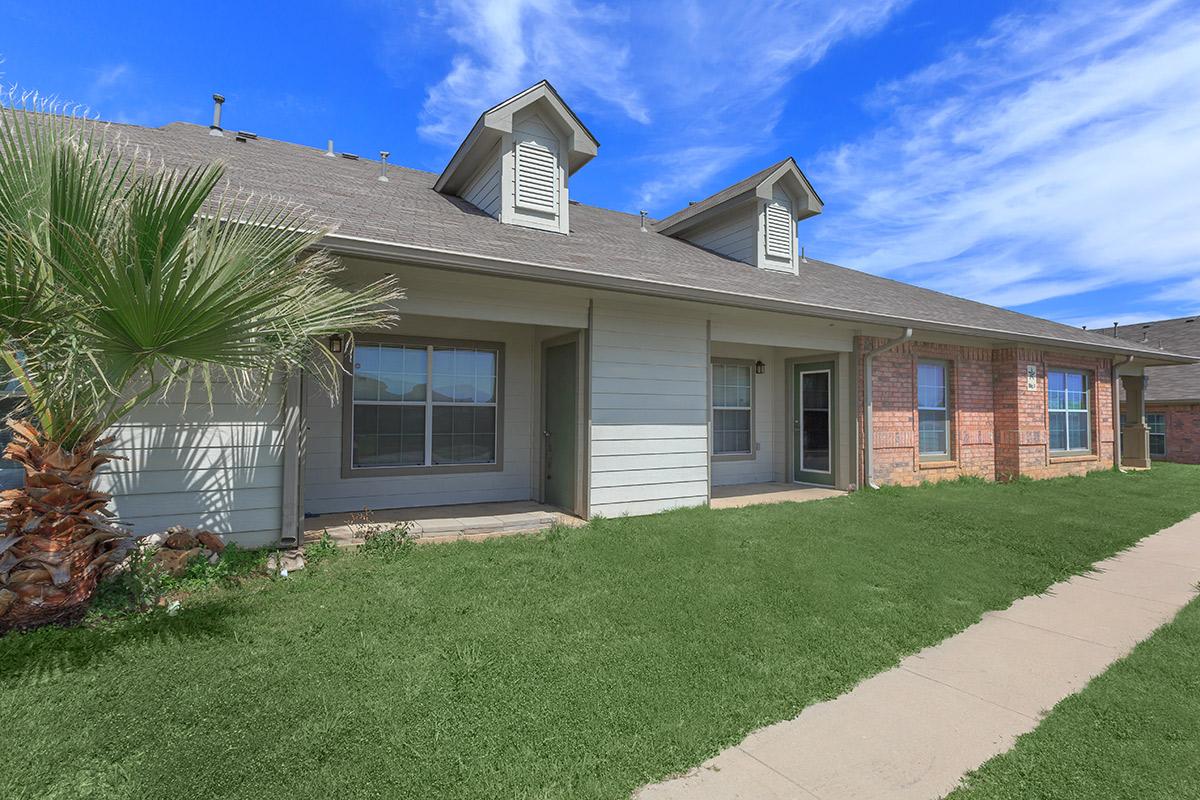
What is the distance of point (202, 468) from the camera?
5.05 meters

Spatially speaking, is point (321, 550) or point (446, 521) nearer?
point (321, 550)

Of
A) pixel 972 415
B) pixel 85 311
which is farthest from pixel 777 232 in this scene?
pixel 85 311

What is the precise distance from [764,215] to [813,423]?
165 inches

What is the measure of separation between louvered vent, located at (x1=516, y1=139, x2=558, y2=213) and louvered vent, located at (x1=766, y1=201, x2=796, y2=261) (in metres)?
4.69

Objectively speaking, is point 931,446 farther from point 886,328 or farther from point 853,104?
point 853,104

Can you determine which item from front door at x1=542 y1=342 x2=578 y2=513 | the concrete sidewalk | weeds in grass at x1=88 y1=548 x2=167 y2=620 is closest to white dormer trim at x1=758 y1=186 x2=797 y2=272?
front door at x1=542 y1=342 x2=578 y2=513

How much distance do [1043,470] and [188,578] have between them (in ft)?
48.8

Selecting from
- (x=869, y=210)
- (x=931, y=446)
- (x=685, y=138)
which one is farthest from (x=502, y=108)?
(x=931, y=446)

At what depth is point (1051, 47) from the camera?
6.95m

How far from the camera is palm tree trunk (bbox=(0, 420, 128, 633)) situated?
11.0 feet

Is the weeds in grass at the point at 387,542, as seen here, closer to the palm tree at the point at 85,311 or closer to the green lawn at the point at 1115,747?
the palm tree at the point at 85,311

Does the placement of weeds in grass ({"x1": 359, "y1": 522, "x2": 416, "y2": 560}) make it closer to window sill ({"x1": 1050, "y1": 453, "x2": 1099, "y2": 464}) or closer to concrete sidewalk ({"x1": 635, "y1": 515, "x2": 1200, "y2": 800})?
concrete sidewalk ({"x1": 635, "y1": 515, "x2": 1200, "y2": 800})

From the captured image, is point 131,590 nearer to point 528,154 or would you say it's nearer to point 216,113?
point 528,154

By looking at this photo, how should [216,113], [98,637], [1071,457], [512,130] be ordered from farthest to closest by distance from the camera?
[1071,457]
[216,113]
[512,130]
[98,637]
